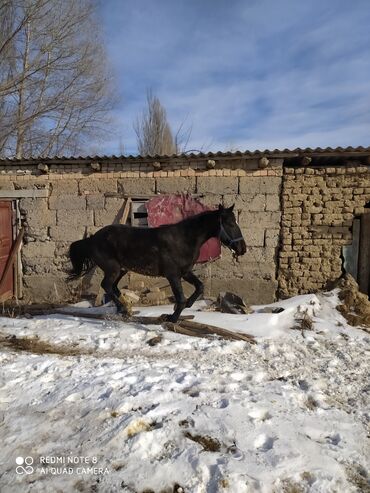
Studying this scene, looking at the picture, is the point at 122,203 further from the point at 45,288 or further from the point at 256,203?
the point at 256,203

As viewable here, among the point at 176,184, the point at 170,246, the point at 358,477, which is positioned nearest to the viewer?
the point at 358,477

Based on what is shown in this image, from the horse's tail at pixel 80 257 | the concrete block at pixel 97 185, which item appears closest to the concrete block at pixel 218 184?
the concrete block at pixel 97 185

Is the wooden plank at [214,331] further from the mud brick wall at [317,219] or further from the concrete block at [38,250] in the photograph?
the concrete block at [38,250]

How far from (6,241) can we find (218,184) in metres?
4.69

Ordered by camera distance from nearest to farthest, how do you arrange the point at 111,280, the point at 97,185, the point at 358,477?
the point at 358,477
the point at 111,280
the point at 97,185

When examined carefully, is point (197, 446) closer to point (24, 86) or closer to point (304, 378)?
point (304, 378)

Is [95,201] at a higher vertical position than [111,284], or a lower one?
higher

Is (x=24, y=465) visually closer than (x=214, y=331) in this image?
Yes

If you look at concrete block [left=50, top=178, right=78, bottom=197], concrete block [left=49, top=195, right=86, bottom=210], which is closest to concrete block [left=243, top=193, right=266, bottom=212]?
concrete block [left=49, top=195, right=86, bottom=210]

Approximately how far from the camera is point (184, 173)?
684 cm

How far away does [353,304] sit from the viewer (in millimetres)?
5875

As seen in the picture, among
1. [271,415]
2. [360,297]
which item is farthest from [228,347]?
[360,297]

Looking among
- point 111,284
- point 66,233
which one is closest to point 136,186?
point 66,233

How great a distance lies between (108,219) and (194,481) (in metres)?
5.75
